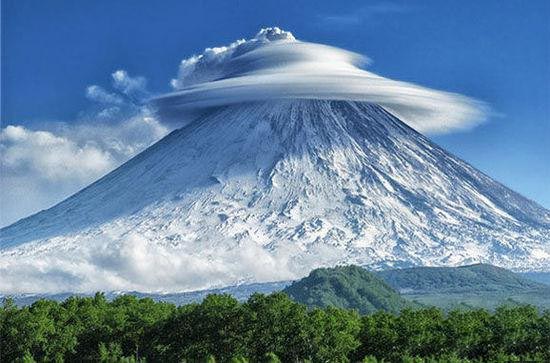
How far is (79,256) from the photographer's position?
573ft

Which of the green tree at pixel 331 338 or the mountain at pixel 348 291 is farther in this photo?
the mountain at pixel 348 291

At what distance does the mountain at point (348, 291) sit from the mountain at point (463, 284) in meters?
15.8

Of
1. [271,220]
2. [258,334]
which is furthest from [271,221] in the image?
[258,334]

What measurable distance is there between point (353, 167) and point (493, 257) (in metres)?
33.1

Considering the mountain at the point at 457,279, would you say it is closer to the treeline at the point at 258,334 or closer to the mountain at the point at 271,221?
the mountain at the point at 271,221

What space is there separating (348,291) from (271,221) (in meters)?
31.5

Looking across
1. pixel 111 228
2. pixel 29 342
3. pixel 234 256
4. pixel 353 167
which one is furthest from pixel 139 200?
pixel 29 342

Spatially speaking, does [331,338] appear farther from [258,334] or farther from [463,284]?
[463,284]

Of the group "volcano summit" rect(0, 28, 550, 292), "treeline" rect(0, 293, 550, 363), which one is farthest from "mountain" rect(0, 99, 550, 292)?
"treeline" rect(0, 293, 550, 363)

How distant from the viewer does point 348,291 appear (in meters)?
150

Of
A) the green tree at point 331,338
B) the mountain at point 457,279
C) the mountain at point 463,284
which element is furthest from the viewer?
A: the mountain at point 457,279

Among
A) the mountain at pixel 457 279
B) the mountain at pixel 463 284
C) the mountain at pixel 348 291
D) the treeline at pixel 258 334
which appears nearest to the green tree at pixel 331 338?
the treeline at pixel 258 334

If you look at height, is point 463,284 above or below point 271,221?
below

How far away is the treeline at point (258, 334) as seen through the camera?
173 ft
